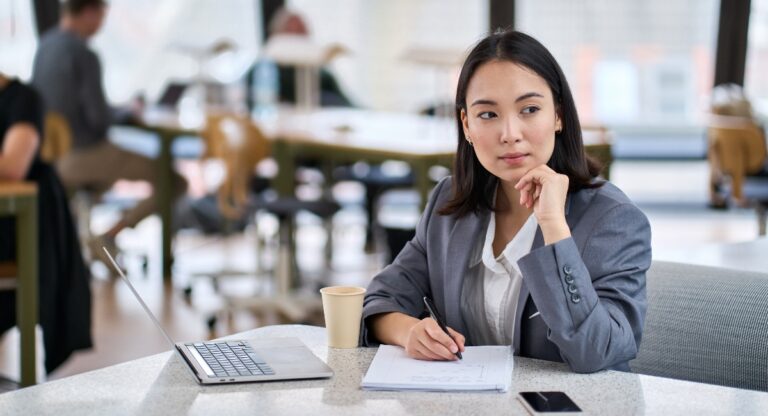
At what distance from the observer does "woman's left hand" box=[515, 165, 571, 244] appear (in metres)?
1.65

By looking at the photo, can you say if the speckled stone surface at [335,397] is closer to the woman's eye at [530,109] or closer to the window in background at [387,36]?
the woman's eye at [530,109]

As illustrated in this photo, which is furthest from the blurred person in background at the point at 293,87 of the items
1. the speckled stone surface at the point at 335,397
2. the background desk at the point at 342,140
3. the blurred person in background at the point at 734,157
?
the speckled stone surface at the point at 335,397

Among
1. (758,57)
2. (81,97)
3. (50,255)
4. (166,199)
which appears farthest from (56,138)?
(758,57)

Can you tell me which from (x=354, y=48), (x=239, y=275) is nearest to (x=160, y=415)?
(x=239, y=275)

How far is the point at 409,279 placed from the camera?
6.49ft

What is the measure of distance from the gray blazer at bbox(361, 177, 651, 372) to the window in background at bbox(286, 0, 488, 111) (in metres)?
6.32

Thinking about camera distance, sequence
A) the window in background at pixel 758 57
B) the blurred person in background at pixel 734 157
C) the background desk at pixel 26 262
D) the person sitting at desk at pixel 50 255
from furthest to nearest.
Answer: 1. the window in background at pixel 758 57
2. the blurred person in background at pixel 734 157
3. the person sitting at desk at pixel 50 255
4. the background desk at pixel 26 262

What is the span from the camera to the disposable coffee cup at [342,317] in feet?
5.81

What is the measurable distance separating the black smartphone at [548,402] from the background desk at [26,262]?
90.8 inches

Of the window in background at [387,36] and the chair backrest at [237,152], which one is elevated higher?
the window in background at [387,36]

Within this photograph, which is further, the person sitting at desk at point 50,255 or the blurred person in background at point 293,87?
the blurred person in background at point 293,87

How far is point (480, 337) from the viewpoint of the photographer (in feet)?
6.25

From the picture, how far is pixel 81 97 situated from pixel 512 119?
178 inches

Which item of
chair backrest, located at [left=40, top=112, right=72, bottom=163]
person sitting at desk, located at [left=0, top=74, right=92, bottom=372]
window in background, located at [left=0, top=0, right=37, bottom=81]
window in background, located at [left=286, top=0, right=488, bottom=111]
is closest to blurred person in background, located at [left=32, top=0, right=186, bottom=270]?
chair backrest, located at [left=40, top=112, right=72, bottom=163]
